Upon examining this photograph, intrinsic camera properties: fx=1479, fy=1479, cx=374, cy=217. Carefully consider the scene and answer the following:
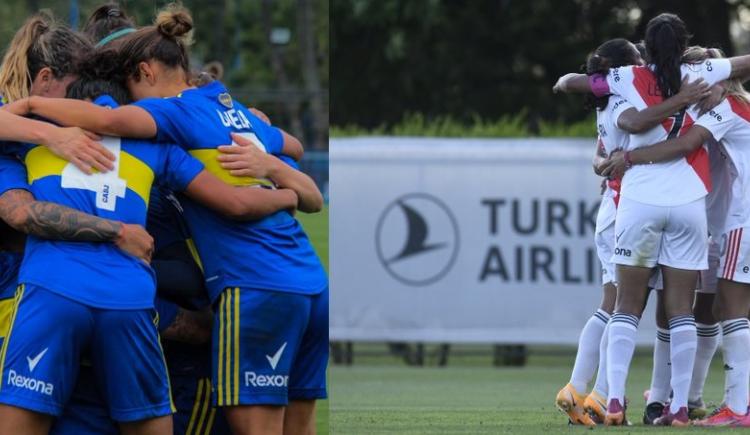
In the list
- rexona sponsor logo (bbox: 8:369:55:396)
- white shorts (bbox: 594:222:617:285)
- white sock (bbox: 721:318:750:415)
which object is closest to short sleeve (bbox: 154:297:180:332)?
rexona sponsor logo (bbox: 8:369:55:396)

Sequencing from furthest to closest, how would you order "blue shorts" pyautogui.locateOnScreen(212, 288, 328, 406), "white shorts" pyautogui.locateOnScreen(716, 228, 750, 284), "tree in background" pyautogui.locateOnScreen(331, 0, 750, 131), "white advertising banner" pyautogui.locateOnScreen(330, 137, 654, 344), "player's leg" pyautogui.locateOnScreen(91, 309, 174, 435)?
"tree in background" pyautogui.locateOnScreen(331, 0, 750, 131) < "white advertising banner" pyautogui.locateOnScreen(330, 137, 654, 344) < "white shorts" pyautogui.locateOnScreen(716, 228, 750, 284) < "blue shorts" pyautogui.locateOnScreen(212, 288, 328, 406) < "player's leg" pyautogui.locateOnScreen(91, 309, 174, 435)

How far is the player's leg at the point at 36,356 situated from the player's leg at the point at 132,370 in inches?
4.2

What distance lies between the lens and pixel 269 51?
35625 mm

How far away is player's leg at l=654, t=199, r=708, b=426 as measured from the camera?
744 centimetres

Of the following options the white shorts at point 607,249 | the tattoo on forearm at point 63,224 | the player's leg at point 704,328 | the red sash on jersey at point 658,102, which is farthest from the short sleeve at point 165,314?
the player's leg at point 704,328

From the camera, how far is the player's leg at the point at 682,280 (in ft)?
24.4

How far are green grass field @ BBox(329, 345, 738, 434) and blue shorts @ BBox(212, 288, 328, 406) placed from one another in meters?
1.70

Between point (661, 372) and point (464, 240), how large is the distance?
6.20 metres

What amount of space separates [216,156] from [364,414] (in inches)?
130

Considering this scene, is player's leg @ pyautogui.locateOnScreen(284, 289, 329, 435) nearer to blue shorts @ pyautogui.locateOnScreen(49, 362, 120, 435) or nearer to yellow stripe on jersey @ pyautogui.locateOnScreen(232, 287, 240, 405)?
yellow stripe on jersey @ pyautogui.locateOnScreen(232, 287, 240, 405)

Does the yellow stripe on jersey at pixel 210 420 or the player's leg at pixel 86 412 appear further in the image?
the yellow stripe on jersey at pixel 210 420

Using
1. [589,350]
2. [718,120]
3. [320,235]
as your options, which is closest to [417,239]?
[320,235]

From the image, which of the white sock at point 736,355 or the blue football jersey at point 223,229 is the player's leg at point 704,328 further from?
the blue football jersey at point 223,229

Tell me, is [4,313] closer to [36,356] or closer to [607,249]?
[36,356]
